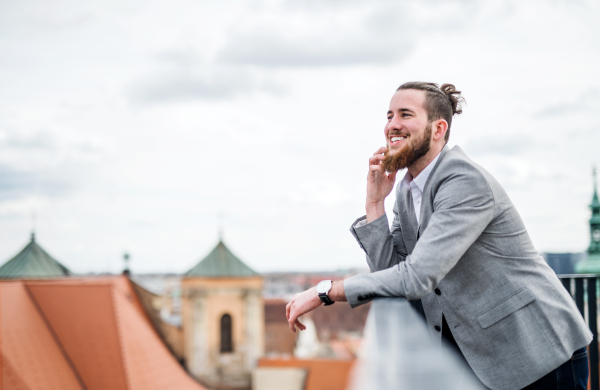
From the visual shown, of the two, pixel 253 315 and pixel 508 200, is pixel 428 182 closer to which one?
pixel 508 200

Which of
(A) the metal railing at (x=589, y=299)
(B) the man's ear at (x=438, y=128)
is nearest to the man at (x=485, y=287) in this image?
(B) the man's ear at (x=438, y=128)

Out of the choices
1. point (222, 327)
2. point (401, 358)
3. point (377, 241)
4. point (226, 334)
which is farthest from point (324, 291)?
point (226, 334)

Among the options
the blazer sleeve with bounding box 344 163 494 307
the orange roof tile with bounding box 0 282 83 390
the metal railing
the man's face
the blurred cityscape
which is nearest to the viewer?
the blazer sleeve with bounding box 344 163 494 307

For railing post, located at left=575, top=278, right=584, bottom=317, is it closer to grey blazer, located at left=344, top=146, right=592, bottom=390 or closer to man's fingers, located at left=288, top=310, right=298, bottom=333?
grey blazer, located at left=344, top=146, right=592, bottom=390

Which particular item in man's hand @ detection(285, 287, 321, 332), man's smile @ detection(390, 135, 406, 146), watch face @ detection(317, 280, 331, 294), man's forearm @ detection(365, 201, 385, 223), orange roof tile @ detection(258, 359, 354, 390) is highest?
man's smile @ detection(390, 135, 406, 146)

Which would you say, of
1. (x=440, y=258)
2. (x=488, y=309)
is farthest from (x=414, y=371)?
(x=488, y=309)

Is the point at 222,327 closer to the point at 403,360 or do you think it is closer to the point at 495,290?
the point at 495,290

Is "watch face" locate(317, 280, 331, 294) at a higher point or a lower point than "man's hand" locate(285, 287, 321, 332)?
higher

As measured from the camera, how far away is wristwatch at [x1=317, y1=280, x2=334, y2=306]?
69.0 inches

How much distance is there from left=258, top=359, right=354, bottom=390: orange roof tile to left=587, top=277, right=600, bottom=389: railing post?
20740 mm

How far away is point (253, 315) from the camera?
25297 mm

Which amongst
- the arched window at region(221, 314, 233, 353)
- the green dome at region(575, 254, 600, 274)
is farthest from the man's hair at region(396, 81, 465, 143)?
the green dome at region(575, 254, 600, 274)

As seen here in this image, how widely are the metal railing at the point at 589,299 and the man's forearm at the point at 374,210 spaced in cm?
154

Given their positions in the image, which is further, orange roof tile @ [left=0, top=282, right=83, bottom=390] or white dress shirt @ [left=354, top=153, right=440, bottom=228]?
orange roof tile @ [left=0, top=282, right=83, bottom=390]
